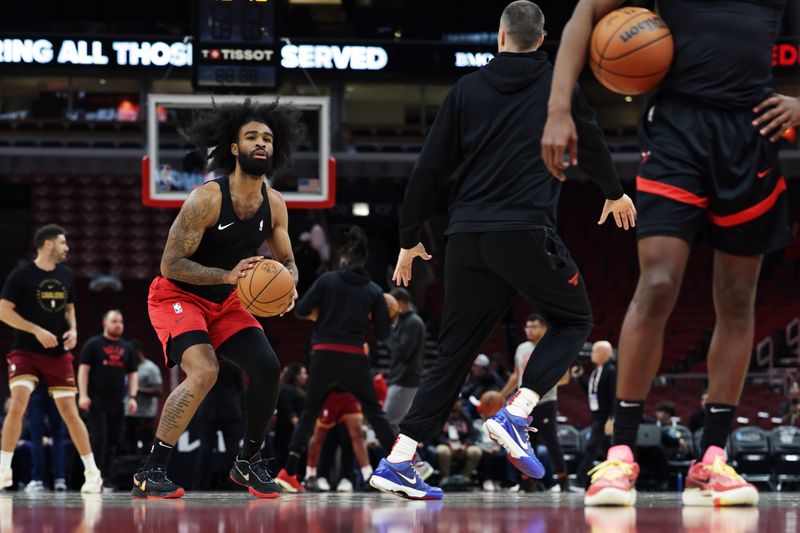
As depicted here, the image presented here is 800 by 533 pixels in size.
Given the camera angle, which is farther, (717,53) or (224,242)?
(224,242)

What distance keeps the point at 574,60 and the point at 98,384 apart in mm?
9331

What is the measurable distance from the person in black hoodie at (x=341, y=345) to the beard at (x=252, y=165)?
3842 millimetres

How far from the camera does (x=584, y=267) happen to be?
94.1 feet

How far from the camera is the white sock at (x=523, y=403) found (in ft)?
16.1

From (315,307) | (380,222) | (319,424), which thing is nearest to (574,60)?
(315,307)

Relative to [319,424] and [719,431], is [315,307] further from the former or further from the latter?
[719,431]

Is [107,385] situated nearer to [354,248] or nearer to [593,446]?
[354,248]

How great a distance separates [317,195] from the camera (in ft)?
46.3

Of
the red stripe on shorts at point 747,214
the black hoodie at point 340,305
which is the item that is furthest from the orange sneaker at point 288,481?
the red stripe on shorts at point 747,214

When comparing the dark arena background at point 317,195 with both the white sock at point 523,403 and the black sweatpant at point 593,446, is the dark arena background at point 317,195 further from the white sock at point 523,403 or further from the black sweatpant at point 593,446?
the white sock at point 523,403

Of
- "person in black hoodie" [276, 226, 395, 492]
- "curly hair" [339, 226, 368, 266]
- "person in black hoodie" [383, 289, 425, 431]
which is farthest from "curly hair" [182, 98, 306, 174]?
"person in black hoodie" [383, 289, 425, 431]

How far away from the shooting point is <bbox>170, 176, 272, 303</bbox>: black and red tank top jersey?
6352 mm

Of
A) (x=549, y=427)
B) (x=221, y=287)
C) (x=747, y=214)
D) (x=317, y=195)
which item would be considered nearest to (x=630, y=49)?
(x=747, y=214)

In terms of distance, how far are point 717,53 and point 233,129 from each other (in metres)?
3.07
